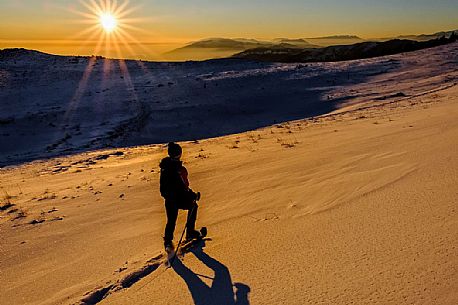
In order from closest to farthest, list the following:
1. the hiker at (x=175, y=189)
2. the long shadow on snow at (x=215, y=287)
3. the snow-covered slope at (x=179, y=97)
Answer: the long shadow on snow at (x=215, y=287), the hiker at (x=175, y=189), the snow-covered slope at (x=179, y=97)

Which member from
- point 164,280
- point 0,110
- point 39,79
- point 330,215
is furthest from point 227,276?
point 39,79

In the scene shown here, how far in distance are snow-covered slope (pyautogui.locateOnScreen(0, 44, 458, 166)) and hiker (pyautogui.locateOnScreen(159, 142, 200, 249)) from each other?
13.7 m

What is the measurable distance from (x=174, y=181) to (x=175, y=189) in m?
0.10

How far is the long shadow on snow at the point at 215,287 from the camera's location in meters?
3.38

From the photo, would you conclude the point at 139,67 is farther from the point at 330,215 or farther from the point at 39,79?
the point at 330,215

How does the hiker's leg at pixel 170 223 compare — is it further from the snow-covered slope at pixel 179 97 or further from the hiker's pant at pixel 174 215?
the snow-covered slope at pixel 179 97

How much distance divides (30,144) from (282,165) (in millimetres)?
17073

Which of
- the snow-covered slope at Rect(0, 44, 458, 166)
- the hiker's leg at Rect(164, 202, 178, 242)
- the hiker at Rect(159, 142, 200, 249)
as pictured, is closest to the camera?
the hiker at Rect(159, 142, 200, 249)

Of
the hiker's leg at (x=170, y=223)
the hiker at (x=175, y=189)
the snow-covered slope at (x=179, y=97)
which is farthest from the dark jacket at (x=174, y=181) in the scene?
the snow-covered slope at (x=179, y=97)

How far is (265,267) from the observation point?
3.78 m

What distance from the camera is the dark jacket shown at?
4.52 meters

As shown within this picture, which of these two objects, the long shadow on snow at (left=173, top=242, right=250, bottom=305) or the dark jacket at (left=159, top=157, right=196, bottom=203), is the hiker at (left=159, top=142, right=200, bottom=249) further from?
the long shadow on snow at (left=173, top=242, right=250, bottom=305)

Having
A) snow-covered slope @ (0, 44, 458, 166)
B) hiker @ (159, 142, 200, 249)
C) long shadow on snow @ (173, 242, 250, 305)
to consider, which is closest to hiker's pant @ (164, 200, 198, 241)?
hiker @ (159, 142, 200, 249)

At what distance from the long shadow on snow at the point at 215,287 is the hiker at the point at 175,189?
0.59 meters
